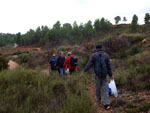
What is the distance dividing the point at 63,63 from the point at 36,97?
3847 millimetres

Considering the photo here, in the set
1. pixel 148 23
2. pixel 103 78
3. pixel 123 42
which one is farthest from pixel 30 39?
pixel 103 78


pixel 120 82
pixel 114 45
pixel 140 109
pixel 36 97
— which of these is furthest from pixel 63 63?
pixel 114 45

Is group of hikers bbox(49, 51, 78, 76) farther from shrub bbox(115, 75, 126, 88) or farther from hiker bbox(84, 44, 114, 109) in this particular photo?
hiker bbox(84, 44, 114, 109)

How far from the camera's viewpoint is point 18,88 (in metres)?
4.87

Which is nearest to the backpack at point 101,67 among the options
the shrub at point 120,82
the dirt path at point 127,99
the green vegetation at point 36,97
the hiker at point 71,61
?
the green vegetation at point 36,97

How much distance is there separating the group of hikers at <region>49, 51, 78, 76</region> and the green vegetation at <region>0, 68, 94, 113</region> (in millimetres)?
1798

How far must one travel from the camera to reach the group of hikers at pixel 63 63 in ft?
25.1

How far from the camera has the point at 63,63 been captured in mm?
8172

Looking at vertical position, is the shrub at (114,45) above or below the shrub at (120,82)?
above

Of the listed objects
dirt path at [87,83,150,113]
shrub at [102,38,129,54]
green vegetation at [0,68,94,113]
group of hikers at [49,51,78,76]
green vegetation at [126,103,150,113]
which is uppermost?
shrub at [102,38,129,54]

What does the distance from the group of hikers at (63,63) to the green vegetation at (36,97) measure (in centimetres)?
180

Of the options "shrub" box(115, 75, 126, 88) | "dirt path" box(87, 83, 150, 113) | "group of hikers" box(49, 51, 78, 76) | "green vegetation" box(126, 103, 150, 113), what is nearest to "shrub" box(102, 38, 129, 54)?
"group of hikers" box(49, 51, 78, 76)

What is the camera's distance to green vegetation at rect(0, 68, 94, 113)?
3727 mm

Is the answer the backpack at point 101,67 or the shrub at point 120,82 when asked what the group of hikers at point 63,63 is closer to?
the shrub at point 120,82
